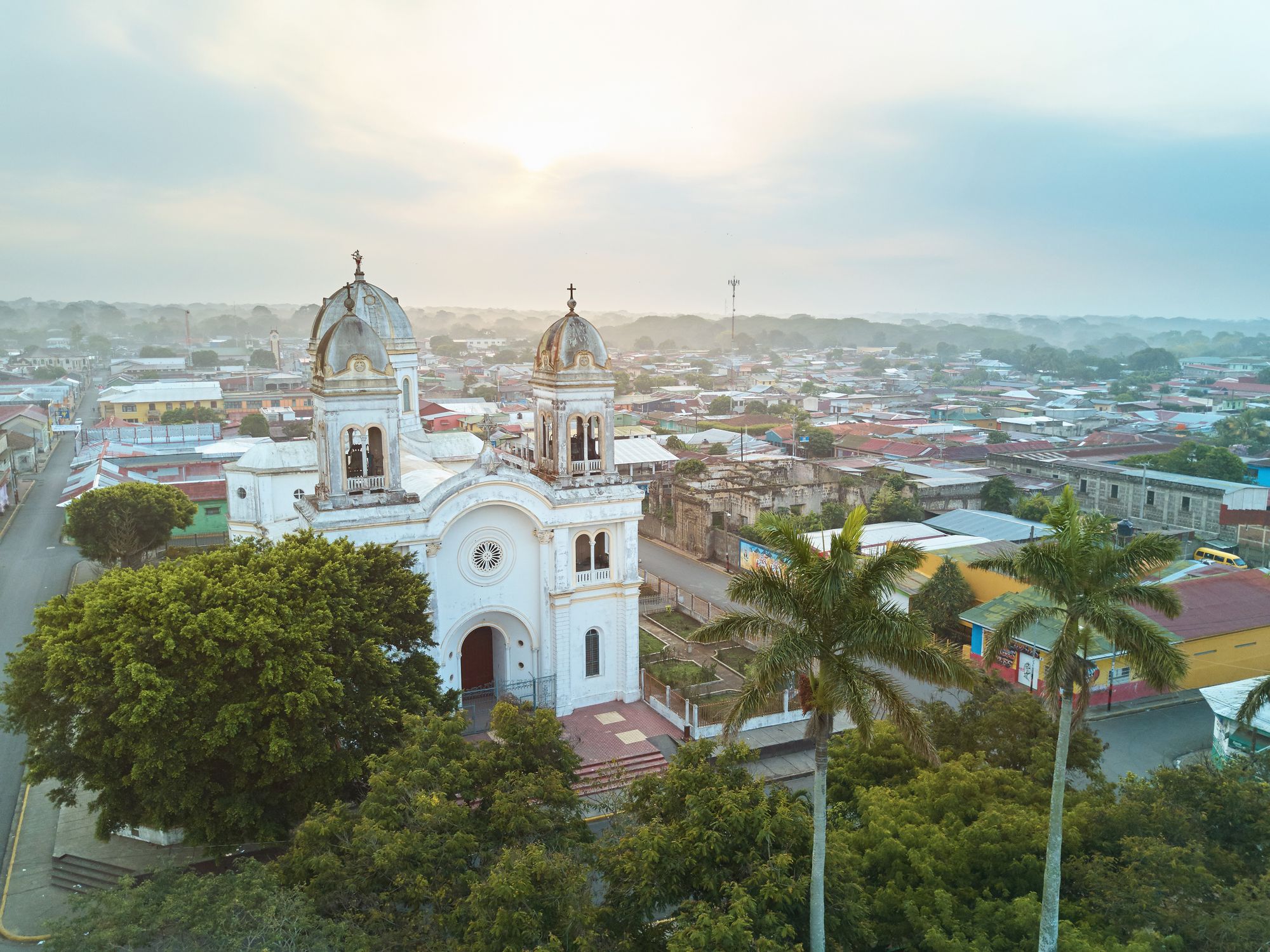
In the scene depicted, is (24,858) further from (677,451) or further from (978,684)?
(677,451)

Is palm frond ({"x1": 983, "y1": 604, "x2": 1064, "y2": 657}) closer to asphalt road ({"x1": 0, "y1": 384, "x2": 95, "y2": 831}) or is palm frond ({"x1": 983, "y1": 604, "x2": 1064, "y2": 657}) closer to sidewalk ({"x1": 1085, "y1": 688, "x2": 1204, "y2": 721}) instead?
sidewalk ({"x1": 1085, "y1": 688, "x2": 1204, "y2": 721})

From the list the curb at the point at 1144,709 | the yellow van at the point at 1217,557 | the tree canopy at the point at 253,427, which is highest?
the tree canopy at the point at 253,427

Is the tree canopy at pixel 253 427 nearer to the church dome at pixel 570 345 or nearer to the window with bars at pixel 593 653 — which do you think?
the church dome at pixel 570 345

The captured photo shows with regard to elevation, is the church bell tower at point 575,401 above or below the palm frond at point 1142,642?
above

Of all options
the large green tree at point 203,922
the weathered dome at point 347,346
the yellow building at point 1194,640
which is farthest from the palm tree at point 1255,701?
the weathered dome at point 347,346

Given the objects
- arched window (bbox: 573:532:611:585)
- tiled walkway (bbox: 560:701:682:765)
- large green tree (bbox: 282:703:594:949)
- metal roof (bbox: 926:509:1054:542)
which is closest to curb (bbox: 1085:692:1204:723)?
metal roof (bbox: 926:509:1054:542)

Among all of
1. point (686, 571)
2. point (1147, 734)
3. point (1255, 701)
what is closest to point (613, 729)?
point (1147, 734)

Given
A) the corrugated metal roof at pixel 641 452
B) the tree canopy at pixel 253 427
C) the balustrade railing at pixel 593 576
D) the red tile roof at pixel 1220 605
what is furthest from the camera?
the tree canopy at pixel 253 427

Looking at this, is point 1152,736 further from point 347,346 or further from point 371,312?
point 371,312
